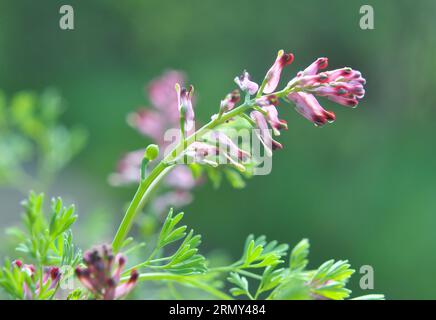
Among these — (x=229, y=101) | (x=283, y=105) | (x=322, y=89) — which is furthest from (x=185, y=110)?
(x=283, y=105)

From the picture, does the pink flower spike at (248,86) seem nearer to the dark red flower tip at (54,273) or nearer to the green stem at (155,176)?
the green stem at (155,176)

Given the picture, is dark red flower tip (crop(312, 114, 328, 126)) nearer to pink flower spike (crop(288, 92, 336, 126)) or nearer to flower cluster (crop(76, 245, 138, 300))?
pink flower spike (crop(288, 92, 336, 126))

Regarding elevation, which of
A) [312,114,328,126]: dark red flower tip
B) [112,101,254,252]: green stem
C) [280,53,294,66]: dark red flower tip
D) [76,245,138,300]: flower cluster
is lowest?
[76,245,138,300]: flower cluster

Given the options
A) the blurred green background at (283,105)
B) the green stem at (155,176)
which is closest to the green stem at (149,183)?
the green stem at (155,176)

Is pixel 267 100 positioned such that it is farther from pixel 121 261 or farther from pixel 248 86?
pixel 121 261

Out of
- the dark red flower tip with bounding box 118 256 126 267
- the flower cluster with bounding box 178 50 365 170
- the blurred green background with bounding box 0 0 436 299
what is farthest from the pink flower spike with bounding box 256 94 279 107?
the blurred green background with bounding box 0 0 436 299

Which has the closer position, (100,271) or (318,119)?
(100,271)

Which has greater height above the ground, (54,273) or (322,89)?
(322,89)
